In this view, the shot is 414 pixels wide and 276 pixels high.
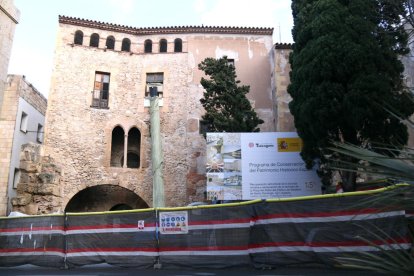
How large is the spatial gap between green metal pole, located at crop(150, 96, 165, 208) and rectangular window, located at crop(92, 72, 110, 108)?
2.42 metres

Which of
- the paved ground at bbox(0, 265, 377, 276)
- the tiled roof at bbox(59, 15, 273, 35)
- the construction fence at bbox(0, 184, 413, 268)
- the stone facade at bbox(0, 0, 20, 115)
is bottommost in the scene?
the paved ground at bbox(0, 265, 377, 276)

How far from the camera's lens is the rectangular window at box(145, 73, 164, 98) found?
1823cm

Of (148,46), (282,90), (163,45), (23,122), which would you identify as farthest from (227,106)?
(23,122)

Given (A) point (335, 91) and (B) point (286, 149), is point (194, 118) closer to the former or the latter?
(B) point (286, 149)

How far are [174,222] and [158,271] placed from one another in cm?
97

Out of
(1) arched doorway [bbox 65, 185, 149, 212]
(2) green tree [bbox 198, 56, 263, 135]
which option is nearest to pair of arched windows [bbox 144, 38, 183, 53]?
(2) green tree [bbox 198, 56, 263, 135]

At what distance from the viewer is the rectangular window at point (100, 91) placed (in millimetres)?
18031

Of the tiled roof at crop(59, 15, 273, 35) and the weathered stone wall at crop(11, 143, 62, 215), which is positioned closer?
the weathered stone wall at crop(11, 143, 62, 215)

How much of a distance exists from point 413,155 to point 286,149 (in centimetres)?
1204

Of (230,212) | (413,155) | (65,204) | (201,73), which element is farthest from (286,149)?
(413,155)

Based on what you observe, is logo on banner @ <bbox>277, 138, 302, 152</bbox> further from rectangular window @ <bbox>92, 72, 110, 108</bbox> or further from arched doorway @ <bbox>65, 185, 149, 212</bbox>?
rectangular window @ <bbox>92, 72, 110, 108</bbox>

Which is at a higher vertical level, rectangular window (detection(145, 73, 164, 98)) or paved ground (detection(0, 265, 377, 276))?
rectangular window (detection(145, 73, 164, 98))

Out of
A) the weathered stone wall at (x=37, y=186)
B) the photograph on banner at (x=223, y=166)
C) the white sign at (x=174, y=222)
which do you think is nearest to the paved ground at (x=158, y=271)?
the white sign at (x=174, y=222)

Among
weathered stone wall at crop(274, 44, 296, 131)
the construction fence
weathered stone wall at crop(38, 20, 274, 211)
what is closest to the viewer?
the construction fence
